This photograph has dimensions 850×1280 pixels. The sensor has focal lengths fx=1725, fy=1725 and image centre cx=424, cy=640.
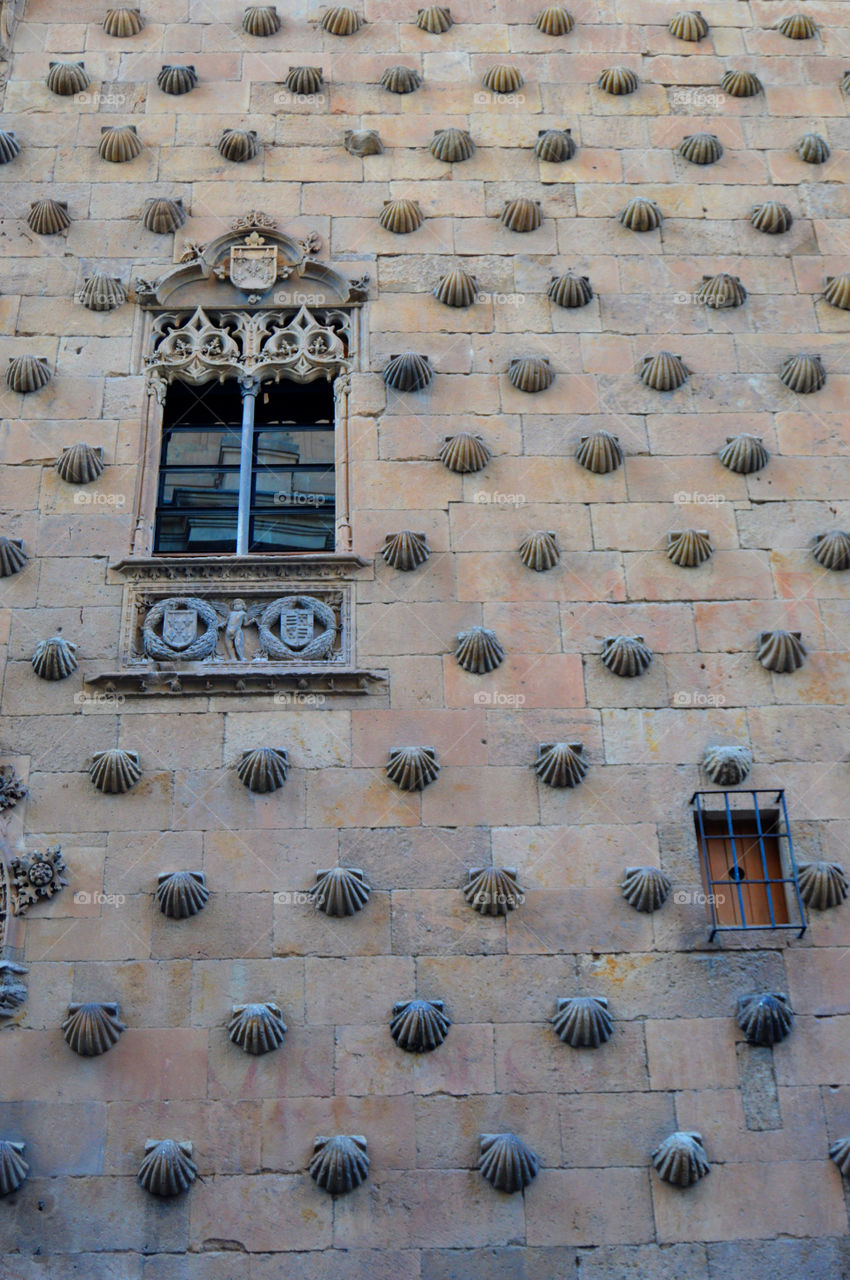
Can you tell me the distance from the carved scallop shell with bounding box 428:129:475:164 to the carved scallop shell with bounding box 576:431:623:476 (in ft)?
13.1

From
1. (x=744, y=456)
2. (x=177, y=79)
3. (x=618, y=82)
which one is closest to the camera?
(x=744, y=456)

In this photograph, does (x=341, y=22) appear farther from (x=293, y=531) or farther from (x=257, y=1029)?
(x=257, y=1029)

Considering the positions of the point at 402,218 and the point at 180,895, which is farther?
the point at 402,218

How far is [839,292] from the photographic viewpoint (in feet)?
57.2

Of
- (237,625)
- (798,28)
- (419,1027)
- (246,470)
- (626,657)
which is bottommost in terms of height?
(419,1027)

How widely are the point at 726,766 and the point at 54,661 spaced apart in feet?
19.1

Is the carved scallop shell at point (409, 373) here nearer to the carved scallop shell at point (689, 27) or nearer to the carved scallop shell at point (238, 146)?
the carved scallop shell at point (238, 146)

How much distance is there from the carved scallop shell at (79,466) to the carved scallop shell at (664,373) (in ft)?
17.5

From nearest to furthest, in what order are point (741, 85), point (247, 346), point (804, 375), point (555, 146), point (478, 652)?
point (478, 652)
point (804, 375)
point (247, 346)
point (555, 146)
point (741, 85)

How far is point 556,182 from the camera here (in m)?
18.2

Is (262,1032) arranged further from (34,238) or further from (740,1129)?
(34,238)

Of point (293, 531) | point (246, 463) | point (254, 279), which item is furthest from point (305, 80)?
point (293, 531)

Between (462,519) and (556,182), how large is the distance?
4507 mm

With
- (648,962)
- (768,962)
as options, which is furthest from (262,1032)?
(768,962)
